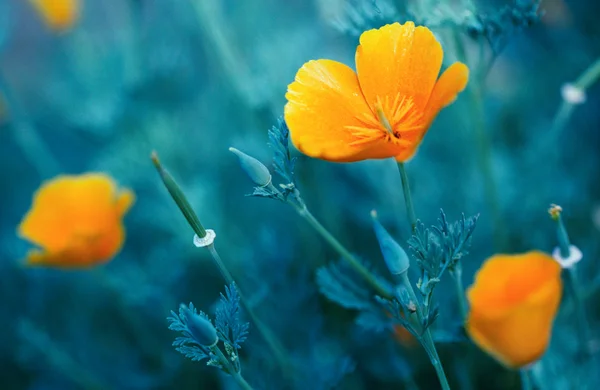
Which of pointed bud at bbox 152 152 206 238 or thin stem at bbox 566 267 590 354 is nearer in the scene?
pointed bud at bbox 152 152 206 238

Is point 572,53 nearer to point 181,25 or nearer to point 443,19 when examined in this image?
point 443,19

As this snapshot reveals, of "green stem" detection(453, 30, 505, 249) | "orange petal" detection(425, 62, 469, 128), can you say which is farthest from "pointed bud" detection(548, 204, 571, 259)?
"green stem" detection(453, 30, 505, 249)

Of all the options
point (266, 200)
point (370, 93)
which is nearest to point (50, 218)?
point (266, 200)

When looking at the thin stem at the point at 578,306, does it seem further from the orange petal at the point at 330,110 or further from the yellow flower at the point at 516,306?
the orange petal at the point at 330,110

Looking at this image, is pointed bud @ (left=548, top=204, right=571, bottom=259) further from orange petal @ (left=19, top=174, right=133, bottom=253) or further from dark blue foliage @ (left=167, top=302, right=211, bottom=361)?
orange petal @ (left=19, top=174, right=133, bottom=253)

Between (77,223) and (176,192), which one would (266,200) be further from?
(176,192)

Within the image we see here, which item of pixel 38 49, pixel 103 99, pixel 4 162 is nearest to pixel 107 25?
pixel 38 49

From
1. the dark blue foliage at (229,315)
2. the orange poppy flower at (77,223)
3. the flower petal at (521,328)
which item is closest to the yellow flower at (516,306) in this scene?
the flower petal at (521,328)
